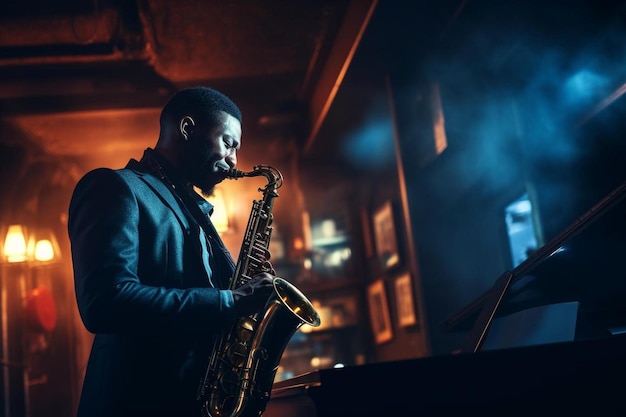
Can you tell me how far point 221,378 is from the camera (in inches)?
89.0

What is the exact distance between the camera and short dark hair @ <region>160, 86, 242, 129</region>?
2.54 meters

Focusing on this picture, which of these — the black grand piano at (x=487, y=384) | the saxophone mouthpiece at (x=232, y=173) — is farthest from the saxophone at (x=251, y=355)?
the black grand piano at (x=487, y=384)

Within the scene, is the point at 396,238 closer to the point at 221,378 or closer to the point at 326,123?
the point at 326,123

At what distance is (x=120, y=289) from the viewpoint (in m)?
1.96

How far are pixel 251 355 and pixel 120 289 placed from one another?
22.5 inches

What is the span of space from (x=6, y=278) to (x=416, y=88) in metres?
5.49

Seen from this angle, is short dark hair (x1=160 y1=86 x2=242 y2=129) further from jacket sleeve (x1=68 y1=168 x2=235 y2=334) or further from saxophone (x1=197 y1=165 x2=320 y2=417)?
jacket sleeve (x1=68 y1=168 x2=235 y2=334)

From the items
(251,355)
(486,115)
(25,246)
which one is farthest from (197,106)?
(25,246)

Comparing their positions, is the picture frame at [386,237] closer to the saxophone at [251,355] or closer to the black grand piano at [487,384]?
the saxophone at [251,355]

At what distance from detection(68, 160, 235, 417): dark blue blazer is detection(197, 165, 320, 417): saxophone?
15 centimetres

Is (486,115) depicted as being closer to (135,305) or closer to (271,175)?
(271,175)

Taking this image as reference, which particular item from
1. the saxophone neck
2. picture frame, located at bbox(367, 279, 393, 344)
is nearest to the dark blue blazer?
the saxophone neck

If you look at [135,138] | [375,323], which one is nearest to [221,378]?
[375,323]

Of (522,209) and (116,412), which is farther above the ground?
(522,209)
